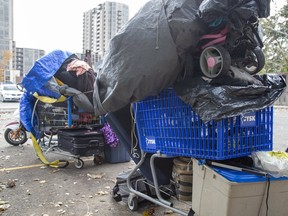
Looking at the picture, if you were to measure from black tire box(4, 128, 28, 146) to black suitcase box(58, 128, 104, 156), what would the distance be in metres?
2.23

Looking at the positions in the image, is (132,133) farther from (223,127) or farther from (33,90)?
(33,90)

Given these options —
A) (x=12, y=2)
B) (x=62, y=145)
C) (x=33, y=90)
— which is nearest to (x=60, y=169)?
(x=62, y=145)

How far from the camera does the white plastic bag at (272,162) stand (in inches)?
82.0

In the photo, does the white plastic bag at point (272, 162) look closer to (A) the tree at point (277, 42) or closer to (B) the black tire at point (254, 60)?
(B) the black tire at point (254, 60)

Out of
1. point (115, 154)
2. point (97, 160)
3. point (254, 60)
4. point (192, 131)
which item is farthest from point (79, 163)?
point (254, 60)

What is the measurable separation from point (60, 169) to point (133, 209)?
2.17 metres

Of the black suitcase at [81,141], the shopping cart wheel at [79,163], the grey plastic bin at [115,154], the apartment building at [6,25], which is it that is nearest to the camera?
the black suitcase at [81,141]

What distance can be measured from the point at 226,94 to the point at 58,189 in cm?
284

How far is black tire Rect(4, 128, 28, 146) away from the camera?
22.5 ft

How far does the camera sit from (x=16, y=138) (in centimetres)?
689

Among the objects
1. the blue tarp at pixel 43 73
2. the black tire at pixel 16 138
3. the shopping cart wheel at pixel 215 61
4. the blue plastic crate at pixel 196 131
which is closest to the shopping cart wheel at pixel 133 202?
the blue plastic crate at pixel 196 131

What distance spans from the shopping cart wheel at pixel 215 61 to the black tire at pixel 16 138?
5.68 meters

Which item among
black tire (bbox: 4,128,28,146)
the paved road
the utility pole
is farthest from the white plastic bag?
the utility pole

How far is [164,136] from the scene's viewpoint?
→ 2656 mm
